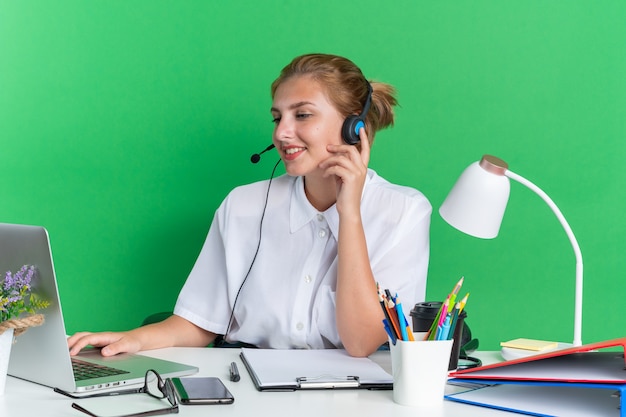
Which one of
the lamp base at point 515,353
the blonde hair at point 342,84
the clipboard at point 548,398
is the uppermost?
the blonde hair at point 342,84

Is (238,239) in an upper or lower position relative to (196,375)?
upper

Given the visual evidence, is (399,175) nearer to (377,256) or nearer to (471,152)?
(471,152)

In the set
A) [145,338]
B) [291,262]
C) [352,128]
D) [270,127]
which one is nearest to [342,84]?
[352,128]

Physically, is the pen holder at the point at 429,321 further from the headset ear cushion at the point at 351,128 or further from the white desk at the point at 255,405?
the headset ear cushion at the point at 351,128

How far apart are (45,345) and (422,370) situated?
1.95ft

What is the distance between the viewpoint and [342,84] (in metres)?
2.03

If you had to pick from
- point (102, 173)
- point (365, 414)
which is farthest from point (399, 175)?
point (365, 414)

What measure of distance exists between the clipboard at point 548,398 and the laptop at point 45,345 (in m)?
0.51

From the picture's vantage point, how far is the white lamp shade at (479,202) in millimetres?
1416

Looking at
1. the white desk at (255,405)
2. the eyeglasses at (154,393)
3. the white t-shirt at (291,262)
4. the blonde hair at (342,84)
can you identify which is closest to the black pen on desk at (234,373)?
the white desk at (255,405)

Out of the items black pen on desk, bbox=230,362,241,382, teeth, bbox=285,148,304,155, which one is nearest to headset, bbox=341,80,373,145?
teeth, bbox=285,148,304,155

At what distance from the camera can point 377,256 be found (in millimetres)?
1892

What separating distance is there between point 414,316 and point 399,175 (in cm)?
124

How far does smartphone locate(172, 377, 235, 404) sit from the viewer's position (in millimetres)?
1153
